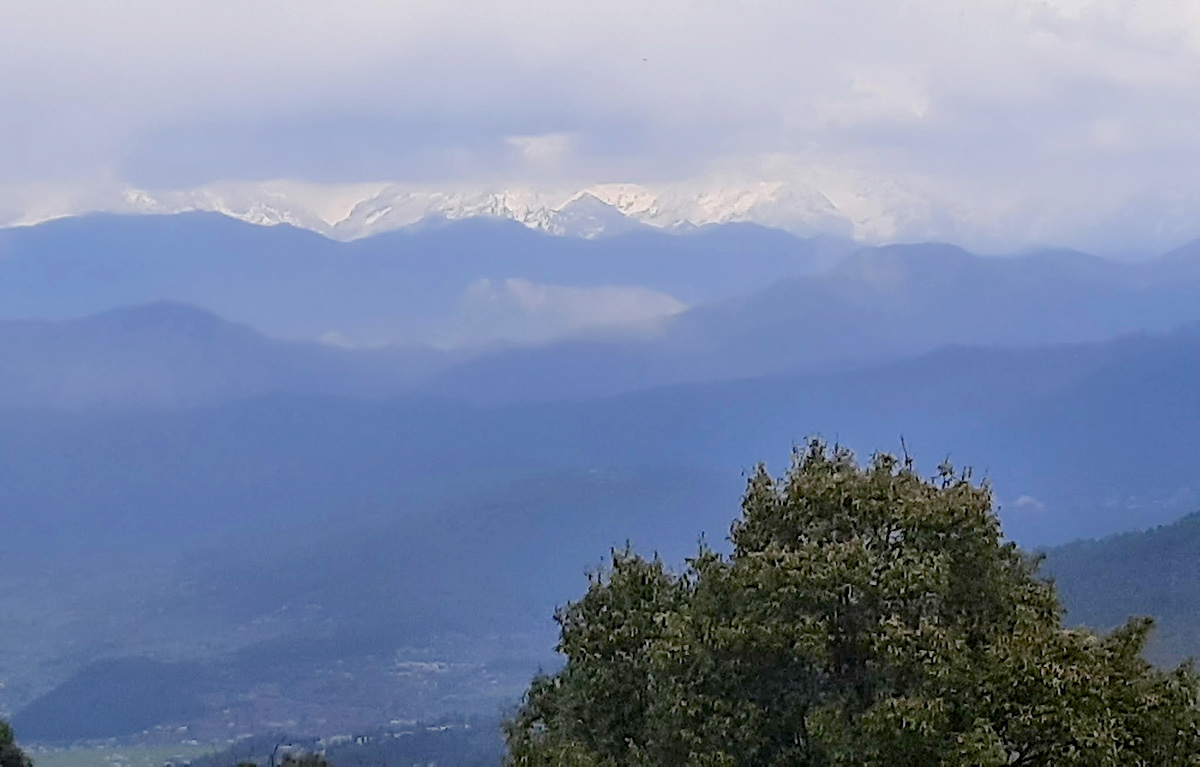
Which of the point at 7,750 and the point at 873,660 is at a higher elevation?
the point at 7,750

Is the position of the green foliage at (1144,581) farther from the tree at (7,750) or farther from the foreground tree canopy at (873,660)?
the foreground tree canopy at (873,660)

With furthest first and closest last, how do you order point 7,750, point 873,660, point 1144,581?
point 1144,581 < point 7,750 < point 873,660

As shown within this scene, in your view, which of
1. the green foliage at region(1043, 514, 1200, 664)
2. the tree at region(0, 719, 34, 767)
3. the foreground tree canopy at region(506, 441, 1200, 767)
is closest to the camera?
the foreground tree canopy at region(506, 441, 1200, 767)

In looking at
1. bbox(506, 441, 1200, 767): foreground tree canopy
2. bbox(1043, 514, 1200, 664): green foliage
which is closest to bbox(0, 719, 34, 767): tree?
bbox(506, 441, 1200, 767): foreground tree canopy

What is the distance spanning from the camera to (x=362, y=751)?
369ft

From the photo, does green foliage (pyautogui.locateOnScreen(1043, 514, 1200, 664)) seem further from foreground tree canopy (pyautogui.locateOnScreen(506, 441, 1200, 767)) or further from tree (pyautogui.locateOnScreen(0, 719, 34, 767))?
foreground tree canopy (pyautogui.locateOnScreen(506, 441, 1200, 767))

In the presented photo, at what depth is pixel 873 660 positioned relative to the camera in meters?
12.9

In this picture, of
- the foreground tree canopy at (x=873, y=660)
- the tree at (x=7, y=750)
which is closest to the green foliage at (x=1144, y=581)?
the tree at (x=7, y=750)

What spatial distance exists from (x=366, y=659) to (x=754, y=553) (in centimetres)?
18106

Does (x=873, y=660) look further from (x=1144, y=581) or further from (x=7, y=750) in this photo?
(x=1144, y=581)

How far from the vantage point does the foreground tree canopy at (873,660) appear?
467 inches

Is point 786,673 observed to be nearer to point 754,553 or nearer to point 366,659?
point 754,553

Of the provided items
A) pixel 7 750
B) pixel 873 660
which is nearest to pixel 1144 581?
pixel 7 750

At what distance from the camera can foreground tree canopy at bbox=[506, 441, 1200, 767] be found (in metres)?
11.9
